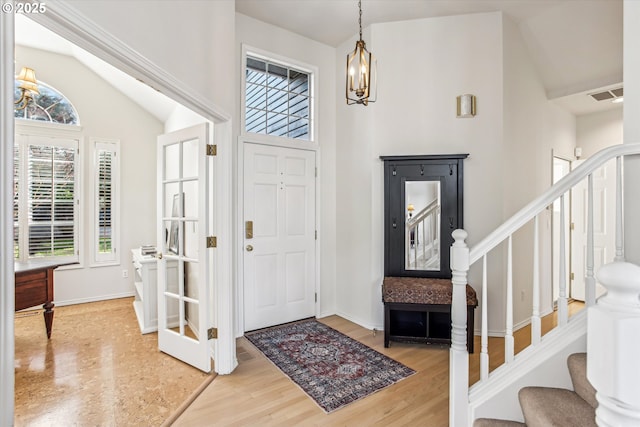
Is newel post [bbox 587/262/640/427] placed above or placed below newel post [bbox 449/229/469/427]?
above

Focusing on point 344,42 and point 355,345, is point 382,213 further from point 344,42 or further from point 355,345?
point 344,42

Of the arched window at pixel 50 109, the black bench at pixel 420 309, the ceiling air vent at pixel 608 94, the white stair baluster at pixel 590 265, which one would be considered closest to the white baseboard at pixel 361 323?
the black bench at pixel 420 309

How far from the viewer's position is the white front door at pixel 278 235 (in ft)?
11.6

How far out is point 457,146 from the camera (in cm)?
345

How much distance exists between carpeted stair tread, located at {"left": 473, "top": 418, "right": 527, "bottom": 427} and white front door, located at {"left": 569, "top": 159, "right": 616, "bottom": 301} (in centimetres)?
325

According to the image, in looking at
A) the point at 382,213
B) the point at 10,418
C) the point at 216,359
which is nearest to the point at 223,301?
the point at 216,359

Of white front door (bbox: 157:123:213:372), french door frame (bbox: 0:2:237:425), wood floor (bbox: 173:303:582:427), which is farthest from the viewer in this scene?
white front door (bbox: 157:123:213:372)

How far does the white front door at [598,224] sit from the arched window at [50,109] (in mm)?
7174

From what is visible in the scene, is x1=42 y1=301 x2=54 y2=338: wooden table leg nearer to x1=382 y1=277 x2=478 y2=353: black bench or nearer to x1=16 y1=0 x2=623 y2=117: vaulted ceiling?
x1=16 y1=0 x2=623 y2=117: vaulted ceiling

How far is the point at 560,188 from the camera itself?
1.69m

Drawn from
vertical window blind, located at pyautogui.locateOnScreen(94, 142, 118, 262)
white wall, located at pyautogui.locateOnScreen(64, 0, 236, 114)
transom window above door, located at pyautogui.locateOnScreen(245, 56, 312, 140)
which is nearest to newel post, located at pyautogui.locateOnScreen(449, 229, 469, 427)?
white wall, located at pyautogui.locateOnScreen(64, 0, 236, 114)

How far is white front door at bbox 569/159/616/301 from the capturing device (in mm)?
4160

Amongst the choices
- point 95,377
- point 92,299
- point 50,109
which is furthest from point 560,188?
point 50,109

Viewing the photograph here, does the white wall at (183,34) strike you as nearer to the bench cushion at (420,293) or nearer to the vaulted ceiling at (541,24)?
the vaulted ceiling at (541,24)
